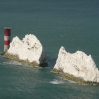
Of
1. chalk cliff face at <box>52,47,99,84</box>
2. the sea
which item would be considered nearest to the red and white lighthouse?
the sea

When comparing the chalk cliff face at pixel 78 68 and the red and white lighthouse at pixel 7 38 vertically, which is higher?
the red and white lighthouse at pixel 7 38

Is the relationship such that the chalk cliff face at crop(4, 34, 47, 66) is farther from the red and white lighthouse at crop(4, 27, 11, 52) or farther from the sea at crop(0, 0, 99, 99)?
the red and white lighthouse at crop(4, 27, 11, 52)

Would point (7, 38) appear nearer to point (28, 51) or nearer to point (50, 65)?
point (28, 51)

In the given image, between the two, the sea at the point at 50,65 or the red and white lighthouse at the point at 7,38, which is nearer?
the sea at the point at 50,65

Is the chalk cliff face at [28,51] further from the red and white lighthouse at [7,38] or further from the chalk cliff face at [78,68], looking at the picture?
the chalk cliff face at [78,68]

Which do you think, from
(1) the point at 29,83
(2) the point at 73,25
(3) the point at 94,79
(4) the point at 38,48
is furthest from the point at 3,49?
(2) the point at 73,25

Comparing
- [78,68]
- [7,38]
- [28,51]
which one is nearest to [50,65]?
[28,51]

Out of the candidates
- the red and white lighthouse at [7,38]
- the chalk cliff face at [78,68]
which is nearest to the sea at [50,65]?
the chalk cliff face at [78,68]

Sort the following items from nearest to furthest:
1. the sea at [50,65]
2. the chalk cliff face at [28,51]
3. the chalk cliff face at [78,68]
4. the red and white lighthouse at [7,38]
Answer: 1. the sea at [50,65]
2. the chalk cliff face at [78,68]
3. the chalk cliff face at [28,51]
4. the red and white lighthouse at [7,38]
